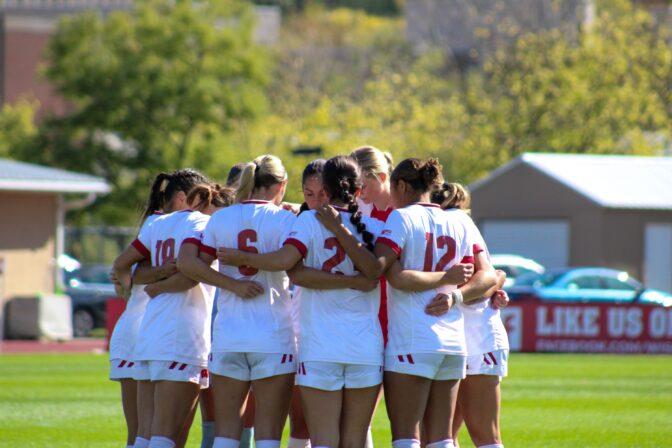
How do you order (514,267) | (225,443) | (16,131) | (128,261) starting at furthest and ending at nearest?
1. (16,131)
2. (514,267)
3. (128,261)
4. (225,443)

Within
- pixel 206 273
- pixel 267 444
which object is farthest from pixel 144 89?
pixel 267 444

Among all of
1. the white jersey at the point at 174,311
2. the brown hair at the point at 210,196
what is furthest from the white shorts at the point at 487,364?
the brown hair at the point at 210,196

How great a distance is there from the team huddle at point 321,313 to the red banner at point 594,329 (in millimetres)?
17388

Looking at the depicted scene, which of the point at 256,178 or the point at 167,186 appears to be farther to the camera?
the point at 167,186

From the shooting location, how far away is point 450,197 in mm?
7832

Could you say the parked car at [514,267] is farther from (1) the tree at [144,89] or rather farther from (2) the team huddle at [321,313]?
(2) the team huddle at [321,313]

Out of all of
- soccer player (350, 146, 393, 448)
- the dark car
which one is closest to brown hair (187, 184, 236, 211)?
soccer player (350, 146, 393, 448)

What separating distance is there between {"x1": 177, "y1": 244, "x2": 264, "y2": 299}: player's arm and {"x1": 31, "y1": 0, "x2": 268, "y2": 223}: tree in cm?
3275

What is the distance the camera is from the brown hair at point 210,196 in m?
8.07

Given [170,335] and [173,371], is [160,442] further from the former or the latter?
[170,335]

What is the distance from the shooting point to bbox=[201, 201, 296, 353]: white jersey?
724 cm

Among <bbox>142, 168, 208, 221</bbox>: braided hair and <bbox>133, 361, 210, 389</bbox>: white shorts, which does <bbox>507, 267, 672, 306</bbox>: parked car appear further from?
<bbox>133, 361, 210, 389</bbox>: white shorts

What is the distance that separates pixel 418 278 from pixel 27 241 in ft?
79.0

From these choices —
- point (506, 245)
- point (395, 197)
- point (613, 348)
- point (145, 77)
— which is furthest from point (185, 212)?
point (145, 77)
